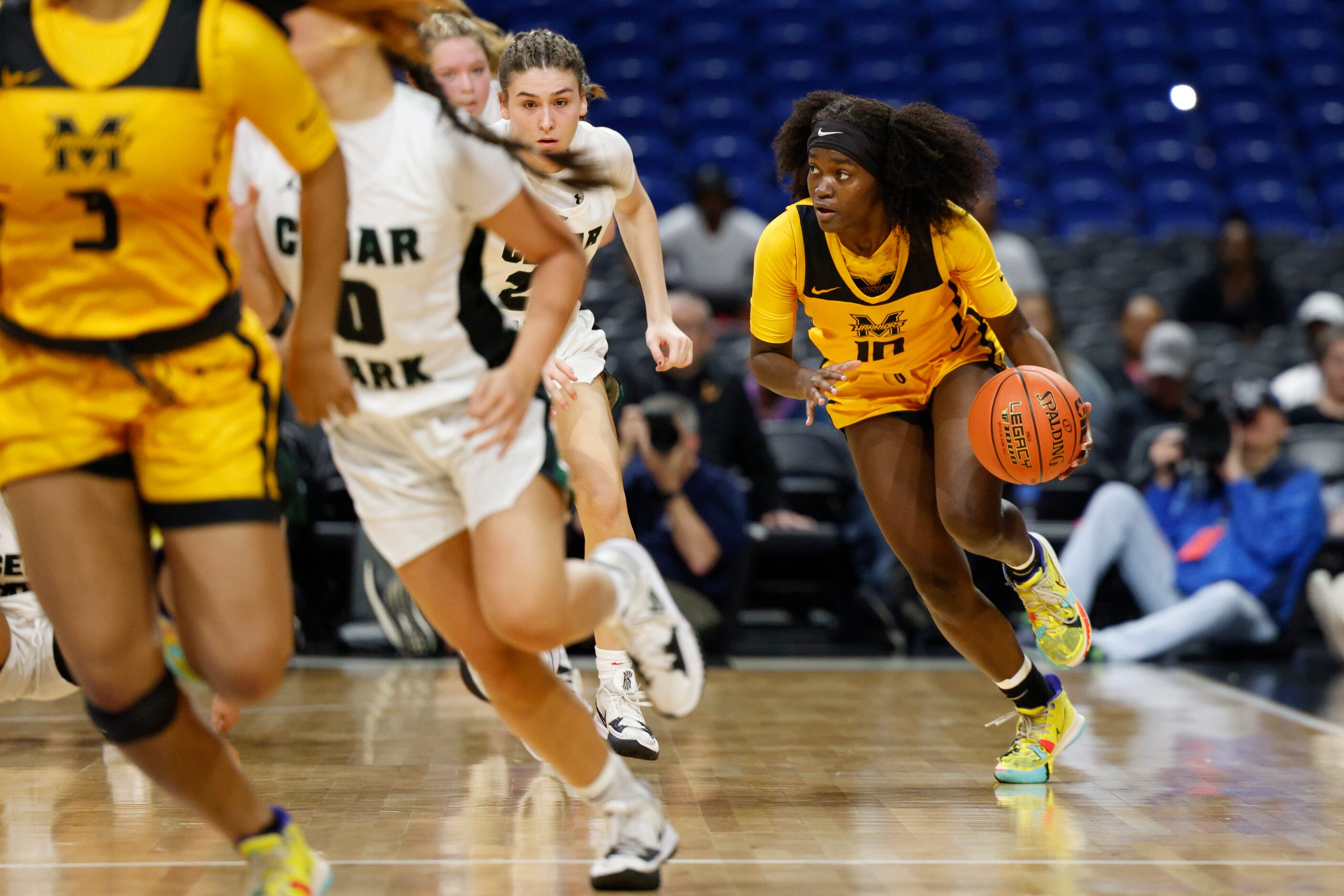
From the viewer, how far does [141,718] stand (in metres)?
2.55

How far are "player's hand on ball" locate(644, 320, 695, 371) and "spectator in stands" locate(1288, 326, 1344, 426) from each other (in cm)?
503

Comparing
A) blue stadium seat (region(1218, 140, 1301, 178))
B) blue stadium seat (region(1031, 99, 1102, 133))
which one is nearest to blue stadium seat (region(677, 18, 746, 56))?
blue stadium seat (region(1031, 99, 1102, 133))

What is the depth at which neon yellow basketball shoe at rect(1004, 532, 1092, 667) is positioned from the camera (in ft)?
14.0

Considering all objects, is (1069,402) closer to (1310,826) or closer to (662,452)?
(1310,826)

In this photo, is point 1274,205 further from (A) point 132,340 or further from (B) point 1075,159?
(A) point 132,340

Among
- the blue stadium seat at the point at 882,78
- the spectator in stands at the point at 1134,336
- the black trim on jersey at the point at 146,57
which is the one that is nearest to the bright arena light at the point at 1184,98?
the blue stadium seat at the point at 882,78

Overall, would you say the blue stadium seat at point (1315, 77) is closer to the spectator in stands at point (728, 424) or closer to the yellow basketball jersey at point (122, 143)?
the spectator in stands at point (728, 424)

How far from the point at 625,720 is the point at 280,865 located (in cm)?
178

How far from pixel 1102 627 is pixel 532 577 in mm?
5259

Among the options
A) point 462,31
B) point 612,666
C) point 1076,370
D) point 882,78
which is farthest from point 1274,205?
point 462,31

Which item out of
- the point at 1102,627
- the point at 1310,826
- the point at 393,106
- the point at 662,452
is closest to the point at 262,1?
the point at 393,106

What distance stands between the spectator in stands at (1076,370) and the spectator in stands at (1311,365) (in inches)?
34.9

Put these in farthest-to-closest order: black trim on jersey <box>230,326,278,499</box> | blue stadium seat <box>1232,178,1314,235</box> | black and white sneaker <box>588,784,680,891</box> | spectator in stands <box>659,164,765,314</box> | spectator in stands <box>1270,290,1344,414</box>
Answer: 1. blue stadium seat <box>1232,178,1314,235</box>
2. spectator in stands <box>659,164,765,314</box>
3. spectator in stands <box>1270,290,1344,414</box>
4. black and white sneaker <box>588,784,680,891</box>
5. black trim on jersey <box>230,326,278,499</box>

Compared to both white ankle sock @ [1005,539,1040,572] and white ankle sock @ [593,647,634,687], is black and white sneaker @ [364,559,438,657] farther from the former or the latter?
white ankle sock @ [1005,539,1040,572]
